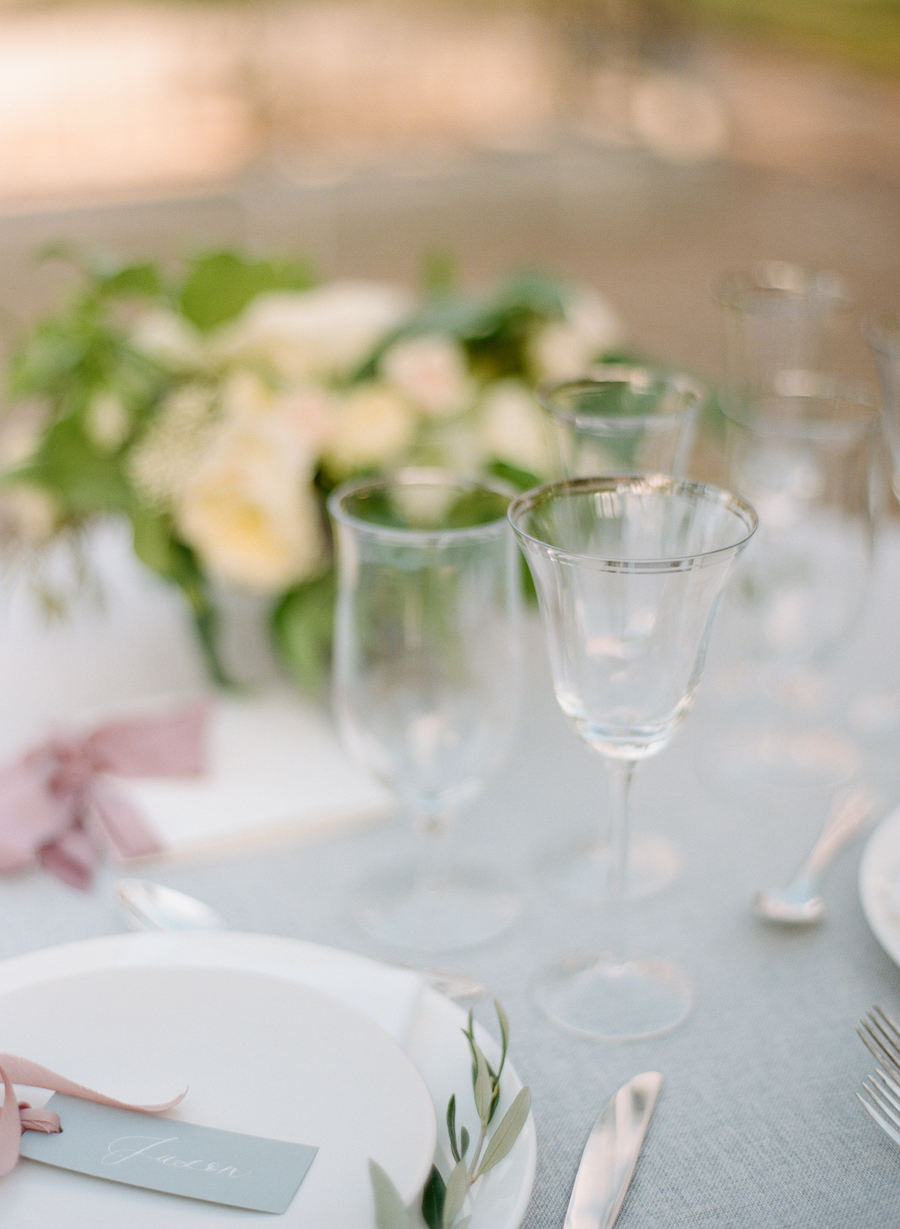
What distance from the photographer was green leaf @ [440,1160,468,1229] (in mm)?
406

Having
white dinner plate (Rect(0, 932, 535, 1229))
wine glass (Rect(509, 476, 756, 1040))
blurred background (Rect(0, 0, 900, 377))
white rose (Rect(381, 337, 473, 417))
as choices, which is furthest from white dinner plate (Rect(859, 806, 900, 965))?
blurred background (Rect(0, 0, 900, 377))

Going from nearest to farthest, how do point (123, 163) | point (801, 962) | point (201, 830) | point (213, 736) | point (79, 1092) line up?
point (79, 1092), point (801, 962), point (201, 830), point (213, 736), point (123, 163)

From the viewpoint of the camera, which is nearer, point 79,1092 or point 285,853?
point 79,1092

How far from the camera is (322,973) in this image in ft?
1.74

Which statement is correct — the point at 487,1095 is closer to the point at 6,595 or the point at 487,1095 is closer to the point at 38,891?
the point at 38,891

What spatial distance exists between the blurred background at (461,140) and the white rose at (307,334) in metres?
2.25

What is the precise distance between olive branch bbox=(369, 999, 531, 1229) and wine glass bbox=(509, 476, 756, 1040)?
0.12 metres

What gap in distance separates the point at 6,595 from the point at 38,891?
397 mm

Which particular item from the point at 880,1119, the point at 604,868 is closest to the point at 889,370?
the point at 604,868

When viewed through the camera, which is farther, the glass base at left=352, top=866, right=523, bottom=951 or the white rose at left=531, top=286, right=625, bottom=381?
the white rose at left=531, top=286, right=625, bottom=381

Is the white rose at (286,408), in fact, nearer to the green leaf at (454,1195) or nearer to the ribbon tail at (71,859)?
the ribbon tail at (71,859)

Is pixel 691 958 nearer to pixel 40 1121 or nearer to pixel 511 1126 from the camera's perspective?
pixel 511 1126

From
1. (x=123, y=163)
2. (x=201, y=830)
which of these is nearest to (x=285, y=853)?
(x=201, y=830)

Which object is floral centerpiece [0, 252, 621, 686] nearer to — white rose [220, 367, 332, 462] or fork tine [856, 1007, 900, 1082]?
white rose [220, 367, 332, 462]
